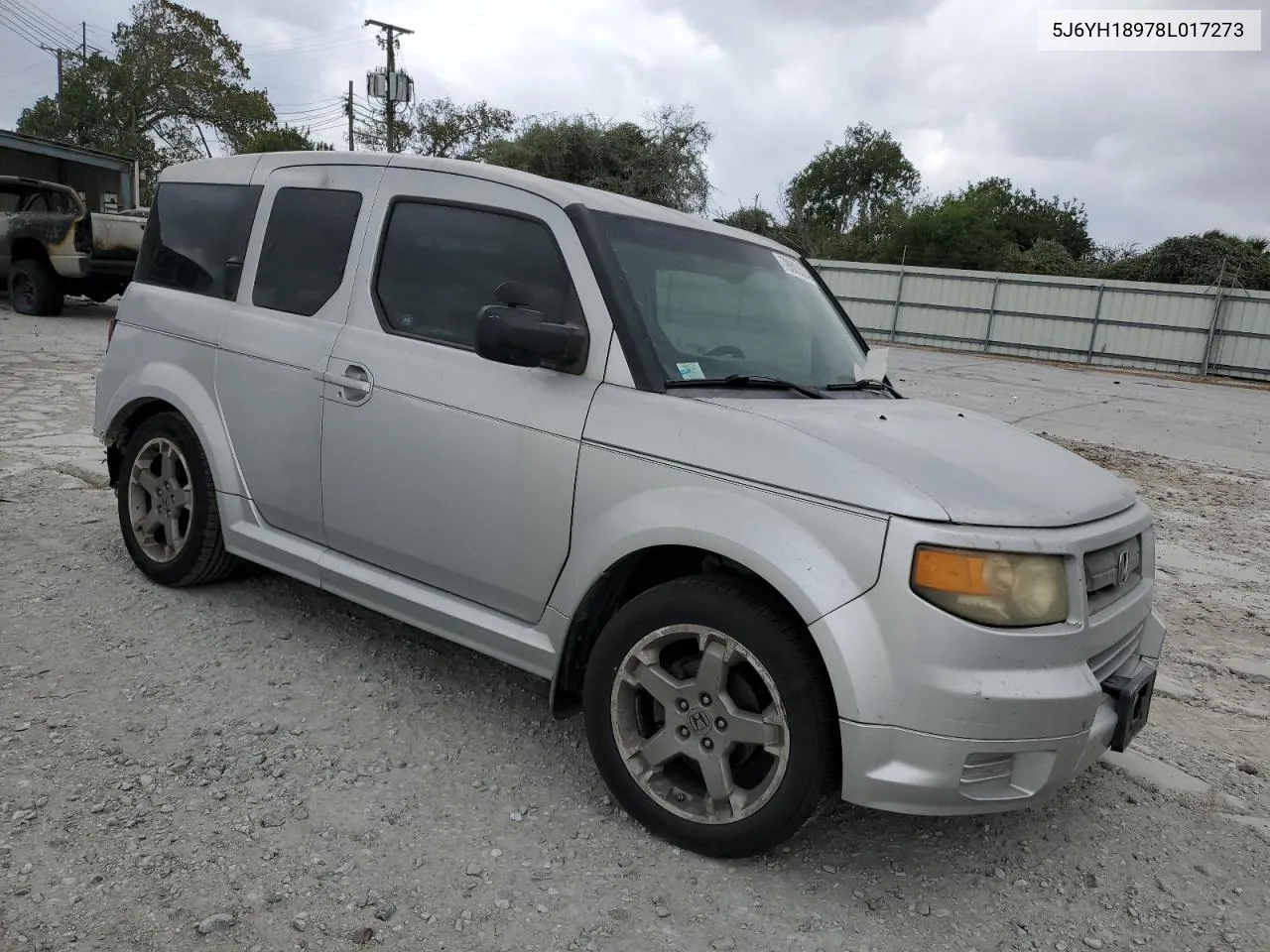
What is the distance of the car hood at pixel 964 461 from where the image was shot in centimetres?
229

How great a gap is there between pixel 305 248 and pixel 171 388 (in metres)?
0.87

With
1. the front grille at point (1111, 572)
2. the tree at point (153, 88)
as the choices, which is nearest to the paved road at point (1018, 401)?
the front grille at point (1111, 572)

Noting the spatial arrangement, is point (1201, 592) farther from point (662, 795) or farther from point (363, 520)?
point (363, 520)

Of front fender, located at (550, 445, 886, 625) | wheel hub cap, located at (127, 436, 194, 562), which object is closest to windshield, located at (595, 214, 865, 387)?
front fender, located at (550, 445, 886, 625)

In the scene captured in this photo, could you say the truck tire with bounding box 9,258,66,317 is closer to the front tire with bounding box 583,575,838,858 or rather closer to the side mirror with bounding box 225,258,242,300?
the side mirror with bounding box 225,258,242,300

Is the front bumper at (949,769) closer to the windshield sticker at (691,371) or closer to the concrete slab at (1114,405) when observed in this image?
the windshield sticker at (691,371)

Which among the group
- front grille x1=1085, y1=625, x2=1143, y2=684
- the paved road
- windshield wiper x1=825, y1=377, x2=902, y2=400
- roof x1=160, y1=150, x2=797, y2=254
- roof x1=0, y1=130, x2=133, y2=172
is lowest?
the paved road

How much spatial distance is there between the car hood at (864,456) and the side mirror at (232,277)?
1.83m

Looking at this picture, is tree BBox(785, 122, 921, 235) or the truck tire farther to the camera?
tree BBox(785, 122, 921, 235)

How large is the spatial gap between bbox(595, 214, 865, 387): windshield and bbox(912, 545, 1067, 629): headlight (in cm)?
93

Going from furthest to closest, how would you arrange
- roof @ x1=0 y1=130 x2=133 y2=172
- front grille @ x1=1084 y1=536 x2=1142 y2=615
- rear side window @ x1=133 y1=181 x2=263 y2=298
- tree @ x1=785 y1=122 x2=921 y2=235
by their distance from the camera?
tree @ x1=785 y1=122 x2=921 y2=235 < roof @ x1=0 y1=130 x2=133 y2=172 < rear side window @ x1=133 y1=181 x2=263 y2=298 < front grille @ x1=1084 y1=536 x2=1142 y2=615

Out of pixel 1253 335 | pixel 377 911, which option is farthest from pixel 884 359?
pixel 1253 335

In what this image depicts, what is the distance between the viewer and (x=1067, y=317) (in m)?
24.7

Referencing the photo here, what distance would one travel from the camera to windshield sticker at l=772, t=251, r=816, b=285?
3.66 m
